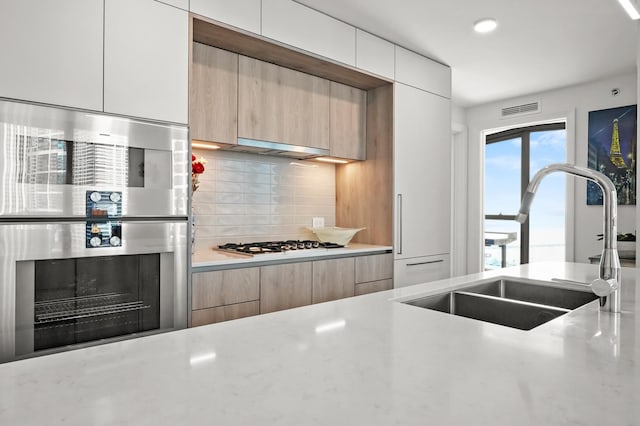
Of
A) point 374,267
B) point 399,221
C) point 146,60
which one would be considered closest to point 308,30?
point 146,60

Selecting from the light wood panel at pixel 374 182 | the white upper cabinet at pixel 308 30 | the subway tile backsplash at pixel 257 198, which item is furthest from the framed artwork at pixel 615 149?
the white upper cabinet at pixel 308 30

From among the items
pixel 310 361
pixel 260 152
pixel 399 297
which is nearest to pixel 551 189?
pixel 260 152

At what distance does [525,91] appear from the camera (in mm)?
4879

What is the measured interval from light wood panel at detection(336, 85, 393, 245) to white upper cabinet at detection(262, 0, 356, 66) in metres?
0.56

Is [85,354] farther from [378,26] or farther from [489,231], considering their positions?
[489,231]

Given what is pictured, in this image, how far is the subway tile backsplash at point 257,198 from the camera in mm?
3082

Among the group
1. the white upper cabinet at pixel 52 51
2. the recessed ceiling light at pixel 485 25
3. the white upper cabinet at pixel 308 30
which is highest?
the recessed ceiling light at pixel 485 25

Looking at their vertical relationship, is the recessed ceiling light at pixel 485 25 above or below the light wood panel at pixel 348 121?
above

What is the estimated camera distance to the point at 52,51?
1.91 meters

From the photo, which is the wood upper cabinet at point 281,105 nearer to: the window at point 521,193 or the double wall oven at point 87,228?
the double wall oven at point 87,228

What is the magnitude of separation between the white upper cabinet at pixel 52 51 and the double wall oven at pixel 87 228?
0.08 metres

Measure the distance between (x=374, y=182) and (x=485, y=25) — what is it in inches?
57.3

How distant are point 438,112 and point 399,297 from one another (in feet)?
9.45

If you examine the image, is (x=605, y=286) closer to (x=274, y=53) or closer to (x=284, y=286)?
(x=284, y=286)
